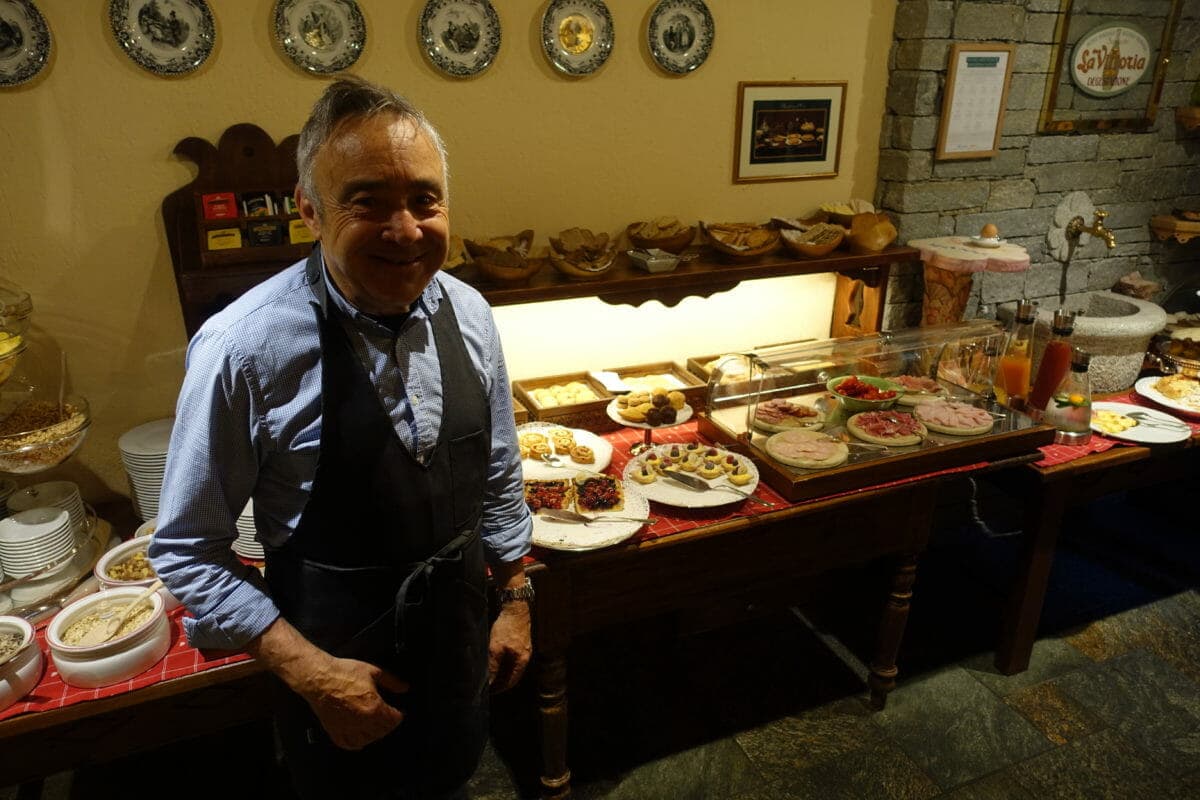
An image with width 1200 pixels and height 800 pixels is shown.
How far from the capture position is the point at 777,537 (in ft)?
9.69

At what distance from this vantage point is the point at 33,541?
240 cm

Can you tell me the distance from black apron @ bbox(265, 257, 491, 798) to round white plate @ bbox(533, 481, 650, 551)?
39 centimetres

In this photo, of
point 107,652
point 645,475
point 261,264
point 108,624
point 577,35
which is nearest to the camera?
point 107,652

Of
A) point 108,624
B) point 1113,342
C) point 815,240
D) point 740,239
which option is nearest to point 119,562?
point 108,624

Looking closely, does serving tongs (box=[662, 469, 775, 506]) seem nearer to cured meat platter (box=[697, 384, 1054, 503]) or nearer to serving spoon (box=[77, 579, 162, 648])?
cured meat platter (box=[697, 384, 1054, 503])

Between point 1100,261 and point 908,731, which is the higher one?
point 1100,261

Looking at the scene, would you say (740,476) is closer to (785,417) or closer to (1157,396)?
(785,417)

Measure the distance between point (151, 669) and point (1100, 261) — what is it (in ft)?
17.0

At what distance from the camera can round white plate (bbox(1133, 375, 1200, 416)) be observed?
3662mm

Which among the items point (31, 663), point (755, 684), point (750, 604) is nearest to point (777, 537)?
point (750, 604)

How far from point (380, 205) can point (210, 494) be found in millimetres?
749

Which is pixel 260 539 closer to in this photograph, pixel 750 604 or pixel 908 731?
pixel 750 604

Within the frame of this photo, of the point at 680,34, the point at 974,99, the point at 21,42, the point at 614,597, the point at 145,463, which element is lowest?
the point at 614,597

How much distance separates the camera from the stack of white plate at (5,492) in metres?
2.60
